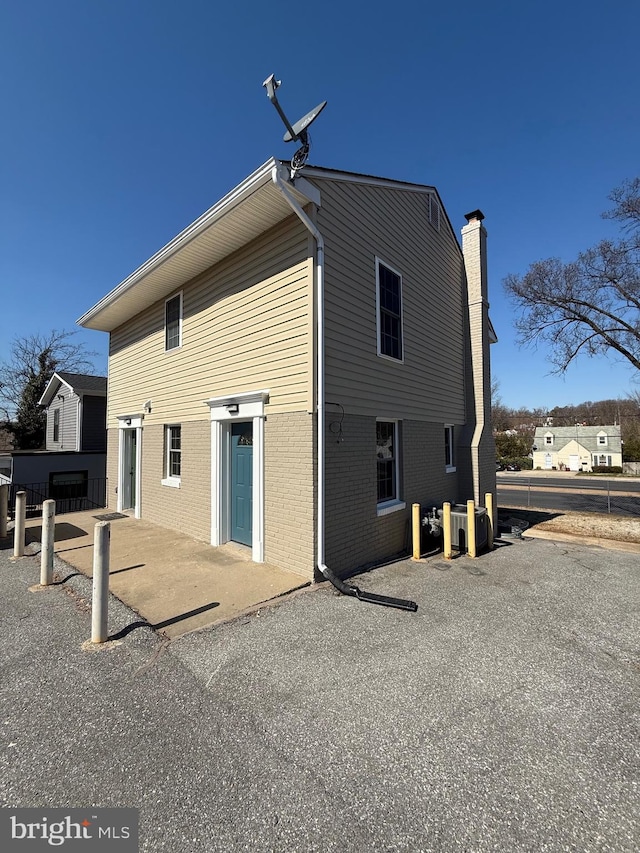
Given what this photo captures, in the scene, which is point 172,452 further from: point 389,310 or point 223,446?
point 389,310

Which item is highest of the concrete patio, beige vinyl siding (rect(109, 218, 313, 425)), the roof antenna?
the roof antenna

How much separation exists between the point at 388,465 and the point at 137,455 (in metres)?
7.06

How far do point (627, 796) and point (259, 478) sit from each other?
5.35 m

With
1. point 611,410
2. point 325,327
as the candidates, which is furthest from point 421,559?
point 611,410

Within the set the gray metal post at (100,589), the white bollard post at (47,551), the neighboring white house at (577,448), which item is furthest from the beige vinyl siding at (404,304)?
the neighboring white house at (577,448)

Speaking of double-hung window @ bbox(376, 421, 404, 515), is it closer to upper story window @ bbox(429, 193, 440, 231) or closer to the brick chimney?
the brick chimney

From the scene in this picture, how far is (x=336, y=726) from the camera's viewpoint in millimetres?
2871

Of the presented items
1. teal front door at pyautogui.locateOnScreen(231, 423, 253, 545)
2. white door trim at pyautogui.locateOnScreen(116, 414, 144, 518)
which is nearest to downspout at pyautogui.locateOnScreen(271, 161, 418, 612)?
teal front door at pyautogui.locateOnScreen(231, 423, 253, 545)

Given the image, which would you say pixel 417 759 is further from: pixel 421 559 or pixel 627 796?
pixel 421 559

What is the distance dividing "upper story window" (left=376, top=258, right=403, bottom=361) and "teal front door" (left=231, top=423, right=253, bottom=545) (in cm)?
307

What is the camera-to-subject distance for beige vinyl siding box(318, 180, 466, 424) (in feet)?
21.1

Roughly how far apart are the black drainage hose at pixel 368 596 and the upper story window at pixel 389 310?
4117 mm

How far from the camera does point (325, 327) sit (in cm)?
605

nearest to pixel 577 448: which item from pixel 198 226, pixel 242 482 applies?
pixel 242 482
